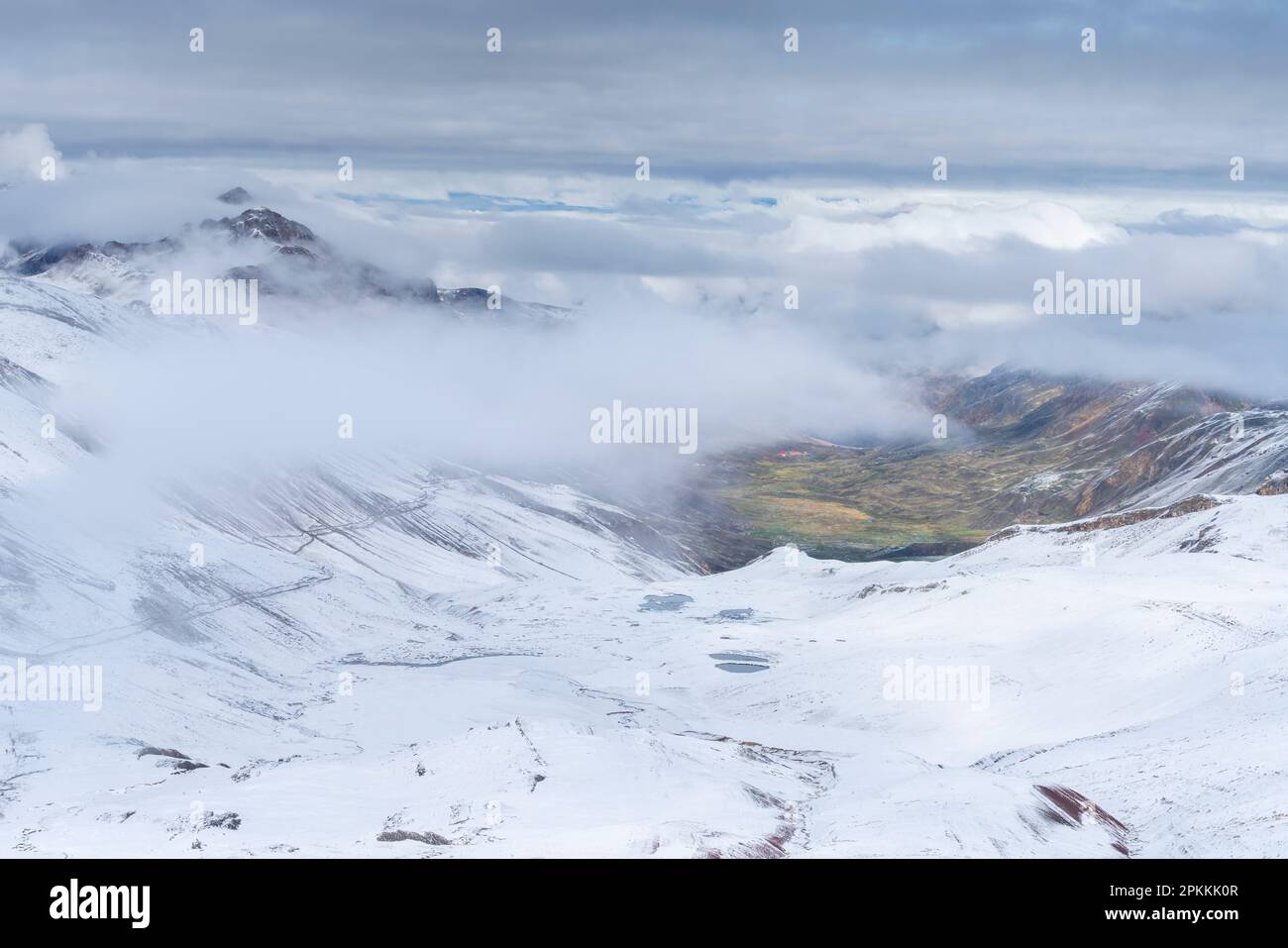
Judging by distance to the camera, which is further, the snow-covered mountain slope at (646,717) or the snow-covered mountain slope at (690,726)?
the snow-covered mountain slope at (646,717)

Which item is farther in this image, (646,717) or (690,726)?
(646,717)

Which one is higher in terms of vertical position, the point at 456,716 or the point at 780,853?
the point at 780,853

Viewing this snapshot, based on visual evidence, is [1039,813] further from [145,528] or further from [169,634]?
[145,528]

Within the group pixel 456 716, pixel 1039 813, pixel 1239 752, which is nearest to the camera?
pixel 1039 813

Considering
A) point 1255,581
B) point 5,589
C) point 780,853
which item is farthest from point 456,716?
point 1255,581

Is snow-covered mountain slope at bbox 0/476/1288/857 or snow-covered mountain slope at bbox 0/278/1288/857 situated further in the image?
snow-covered mountain slope at bbox 0/278/1288/857

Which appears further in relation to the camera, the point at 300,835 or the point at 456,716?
the point at 456,716

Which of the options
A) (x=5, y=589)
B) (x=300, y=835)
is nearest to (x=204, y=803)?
(x=300, y=835)

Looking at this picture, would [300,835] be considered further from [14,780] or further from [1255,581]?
[1255,581]
